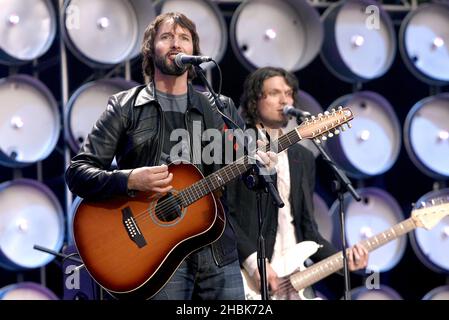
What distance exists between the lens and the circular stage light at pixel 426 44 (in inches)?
271

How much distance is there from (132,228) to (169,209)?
196 mm

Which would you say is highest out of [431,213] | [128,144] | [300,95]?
[300,95]

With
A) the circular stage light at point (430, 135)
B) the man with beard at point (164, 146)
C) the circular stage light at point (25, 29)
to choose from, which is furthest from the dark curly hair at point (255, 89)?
the circular stage light at point (430, 135)

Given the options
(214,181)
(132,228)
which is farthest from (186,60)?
(132,228)

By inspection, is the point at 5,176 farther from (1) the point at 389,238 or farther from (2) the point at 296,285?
(1) the point at 389,238

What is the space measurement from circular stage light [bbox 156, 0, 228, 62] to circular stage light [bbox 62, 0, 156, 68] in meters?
0.20

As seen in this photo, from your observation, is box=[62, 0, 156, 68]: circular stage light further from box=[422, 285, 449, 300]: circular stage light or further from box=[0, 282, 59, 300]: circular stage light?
box=[422, 285, 449, 300]: circular stage light

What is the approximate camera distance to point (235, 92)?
6.90 m

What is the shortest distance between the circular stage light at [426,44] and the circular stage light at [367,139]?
0.43 meters

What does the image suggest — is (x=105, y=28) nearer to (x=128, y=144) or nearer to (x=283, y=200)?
(x=283, y=200)

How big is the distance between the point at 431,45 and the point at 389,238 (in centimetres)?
183

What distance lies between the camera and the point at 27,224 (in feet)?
18.7

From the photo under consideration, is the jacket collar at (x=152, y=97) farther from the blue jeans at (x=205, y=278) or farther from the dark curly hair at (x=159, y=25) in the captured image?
the blue jeans at (x=205, y=278)

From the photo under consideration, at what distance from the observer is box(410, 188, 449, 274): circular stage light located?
670 cm
